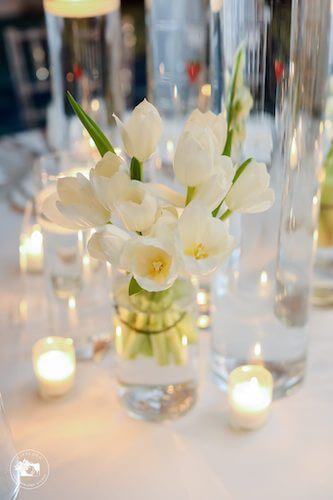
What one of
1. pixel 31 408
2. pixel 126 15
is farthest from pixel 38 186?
pixel 126 15

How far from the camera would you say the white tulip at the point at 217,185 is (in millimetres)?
617

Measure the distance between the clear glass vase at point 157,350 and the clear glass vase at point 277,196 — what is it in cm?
7

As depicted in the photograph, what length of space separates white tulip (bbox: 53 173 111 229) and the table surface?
24 centimetres

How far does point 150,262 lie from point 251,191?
0.36 feet

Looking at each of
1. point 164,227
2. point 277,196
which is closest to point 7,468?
point 164,227

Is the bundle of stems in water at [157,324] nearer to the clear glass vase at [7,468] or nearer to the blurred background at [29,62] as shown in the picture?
the clear glass vase at [7,468]

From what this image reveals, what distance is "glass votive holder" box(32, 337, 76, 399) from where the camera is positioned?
81 centimetres

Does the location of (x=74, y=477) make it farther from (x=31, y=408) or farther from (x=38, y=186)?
(x=38, y=186)

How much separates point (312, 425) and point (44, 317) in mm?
365

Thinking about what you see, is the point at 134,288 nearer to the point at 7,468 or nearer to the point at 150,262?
the point at 150,262

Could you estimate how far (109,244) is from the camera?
629 millimetres

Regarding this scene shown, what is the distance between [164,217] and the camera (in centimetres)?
63

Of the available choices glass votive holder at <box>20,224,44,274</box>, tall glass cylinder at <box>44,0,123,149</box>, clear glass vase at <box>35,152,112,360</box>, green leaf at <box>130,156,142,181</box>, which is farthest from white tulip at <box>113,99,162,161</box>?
tall glass cylinder at <box>44,0,123,149</box>

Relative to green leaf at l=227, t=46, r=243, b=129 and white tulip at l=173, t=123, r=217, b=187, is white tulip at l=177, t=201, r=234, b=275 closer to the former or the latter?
white tulip at l=173, t=123, r=217, b=187
